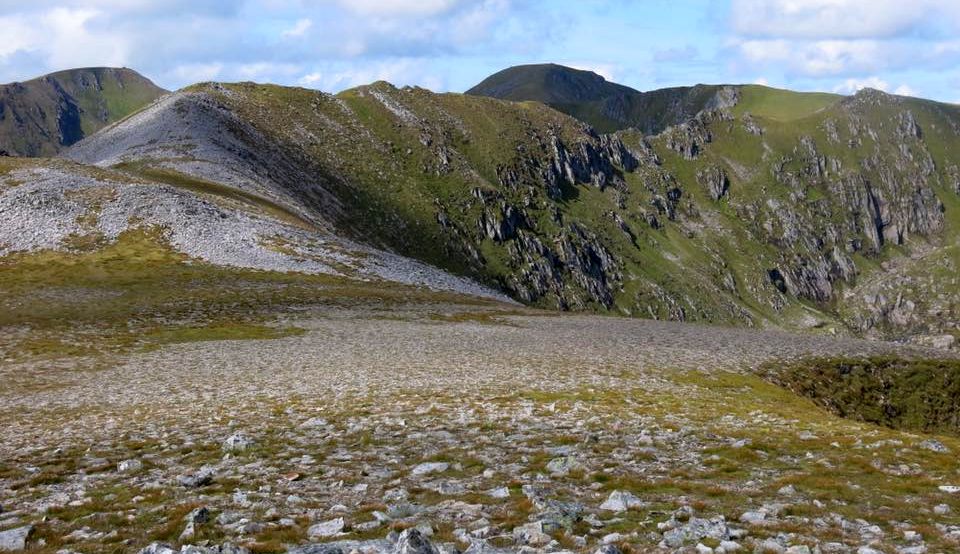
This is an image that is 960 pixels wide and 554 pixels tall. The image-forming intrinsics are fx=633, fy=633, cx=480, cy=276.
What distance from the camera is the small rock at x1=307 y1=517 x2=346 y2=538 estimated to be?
395 inches

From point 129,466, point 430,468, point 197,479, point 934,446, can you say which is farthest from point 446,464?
point 934,446

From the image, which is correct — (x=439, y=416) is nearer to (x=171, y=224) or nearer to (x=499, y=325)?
(x=499, y=325)

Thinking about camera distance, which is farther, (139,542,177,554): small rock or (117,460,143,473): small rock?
(117,460,143,473): small rock

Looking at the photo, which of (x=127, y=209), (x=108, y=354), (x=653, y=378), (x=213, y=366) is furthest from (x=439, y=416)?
(x=127, y=209)

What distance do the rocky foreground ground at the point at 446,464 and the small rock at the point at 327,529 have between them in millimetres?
50

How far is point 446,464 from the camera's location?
1452 cm

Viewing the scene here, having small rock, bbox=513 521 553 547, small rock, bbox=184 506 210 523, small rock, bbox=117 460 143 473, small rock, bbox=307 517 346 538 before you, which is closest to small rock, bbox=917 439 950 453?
small rock, bbox=513 521 553 547

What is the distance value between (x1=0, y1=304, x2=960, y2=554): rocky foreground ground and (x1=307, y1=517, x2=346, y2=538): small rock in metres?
0.05

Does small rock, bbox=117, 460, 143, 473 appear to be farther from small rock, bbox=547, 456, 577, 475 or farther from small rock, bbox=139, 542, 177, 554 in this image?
small rock, bbox=547, 456, 577, 475

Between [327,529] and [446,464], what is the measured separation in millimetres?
4672

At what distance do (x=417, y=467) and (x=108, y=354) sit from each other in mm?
30821

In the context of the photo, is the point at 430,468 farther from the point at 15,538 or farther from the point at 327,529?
the point at 15,538

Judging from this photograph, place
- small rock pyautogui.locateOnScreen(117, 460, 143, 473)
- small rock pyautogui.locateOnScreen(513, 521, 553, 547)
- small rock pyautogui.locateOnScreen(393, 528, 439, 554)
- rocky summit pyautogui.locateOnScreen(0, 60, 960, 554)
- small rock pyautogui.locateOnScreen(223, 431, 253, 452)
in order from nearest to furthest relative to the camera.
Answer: small rock pyautogui.locateOnScreen(393, 528, 439, 554) → small rock pyautogui.locateOnScreen(513, 521, 553, 547) → rocky summit pyautogui.locateOnScreen(0, 60, 960, 554) → small rock pyautogui.locateOnScreen(117, 460, 143, 473) → small rock pyautogui.locateOnScreen(223, 431, 253, 452)

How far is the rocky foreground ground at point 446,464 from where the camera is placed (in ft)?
32.8
